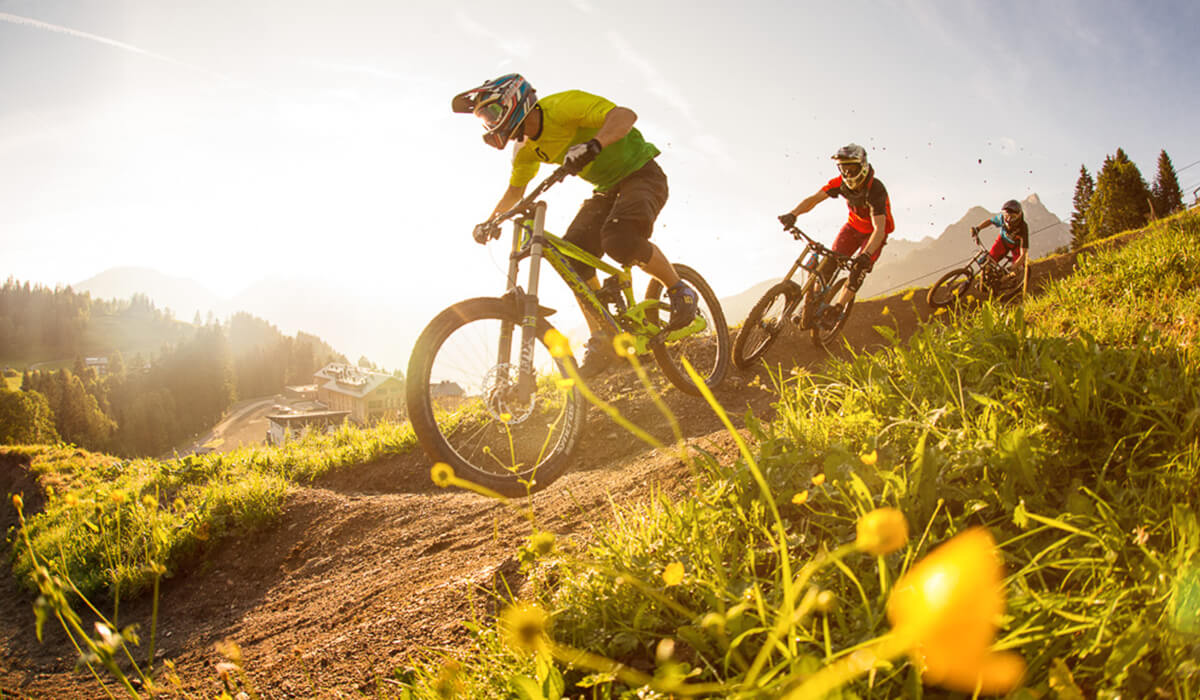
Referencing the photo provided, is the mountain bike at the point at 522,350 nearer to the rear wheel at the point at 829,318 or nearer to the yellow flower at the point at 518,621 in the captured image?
the yellow flower at the point at 518,621

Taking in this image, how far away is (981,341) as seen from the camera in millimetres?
2553

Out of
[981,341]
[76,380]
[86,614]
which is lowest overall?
[86,614]

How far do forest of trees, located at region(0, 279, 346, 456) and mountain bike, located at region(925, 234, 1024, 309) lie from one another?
5666 centimetres

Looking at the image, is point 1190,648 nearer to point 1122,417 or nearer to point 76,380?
point 1122,417

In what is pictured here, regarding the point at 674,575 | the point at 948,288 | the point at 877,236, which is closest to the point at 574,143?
the point at 674,575

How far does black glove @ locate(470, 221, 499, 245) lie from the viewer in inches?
151

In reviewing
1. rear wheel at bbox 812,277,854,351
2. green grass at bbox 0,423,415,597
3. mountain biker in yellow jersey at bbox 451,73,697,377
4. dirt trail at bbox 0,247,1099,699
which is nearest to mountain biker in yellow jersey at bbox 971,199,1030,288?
rear wheel at bbox 812,277,854,351

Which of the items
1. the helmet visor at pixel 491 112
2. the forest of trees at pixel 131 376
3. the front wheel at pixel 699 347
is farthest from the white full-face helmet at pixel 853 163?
the forest of trees at pixel 131 376

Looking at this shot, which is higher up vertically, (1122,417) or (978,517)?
(1122,417)

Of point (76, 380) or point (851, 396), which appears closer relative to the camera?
point (851, 396)

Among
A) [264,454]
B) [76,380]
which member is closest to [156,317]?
[76,380]

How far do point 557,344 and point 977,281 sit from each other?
30.5 ft

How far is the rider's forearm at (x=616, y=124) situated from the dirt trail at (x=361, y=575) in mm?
2334

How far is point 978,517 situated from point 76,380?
386ft
